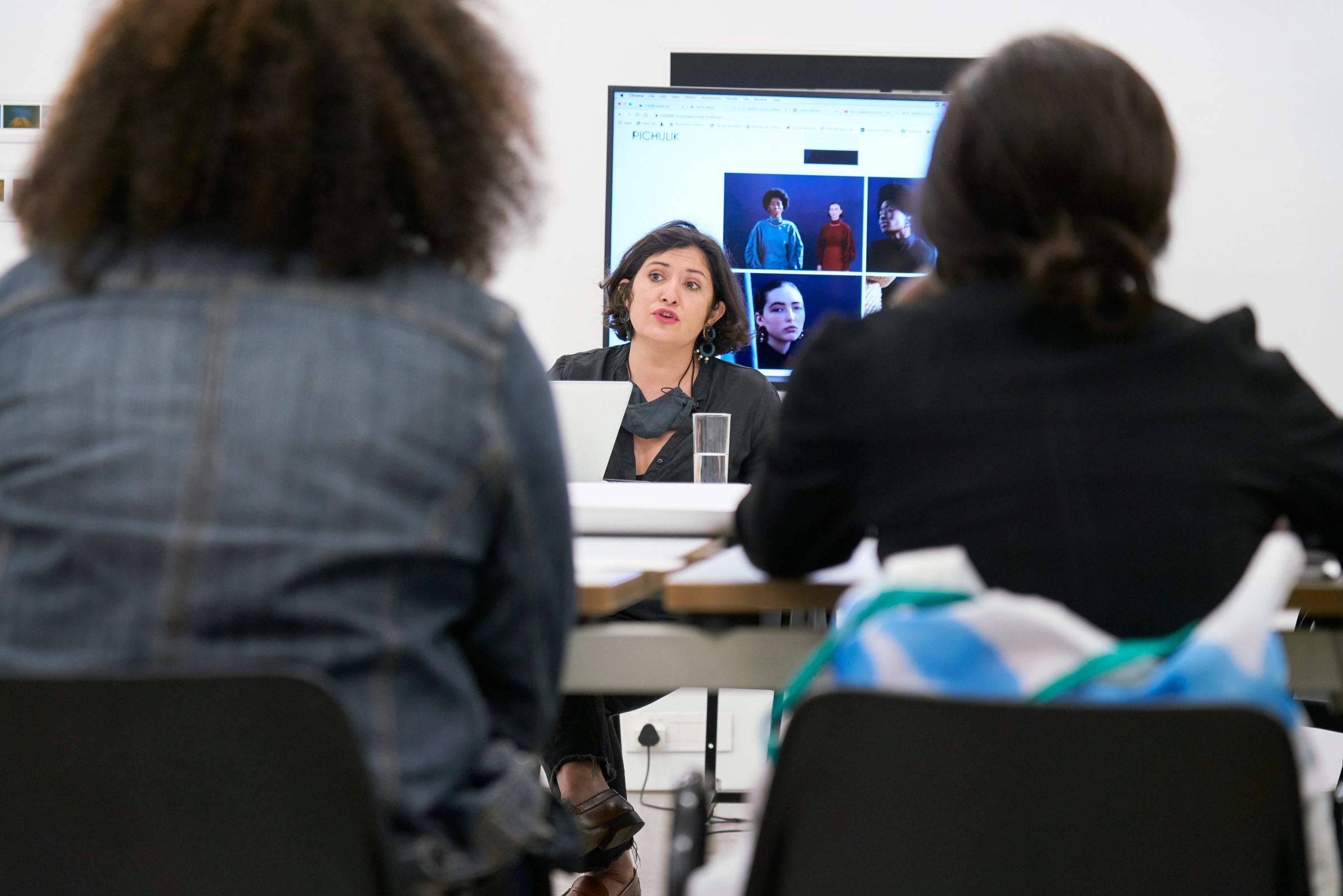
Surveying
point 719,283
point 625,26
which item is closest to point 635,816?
point 719,283

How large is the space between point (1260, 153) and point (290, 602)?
3.71m

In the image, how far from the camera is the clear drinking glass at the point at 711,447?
6.50ft

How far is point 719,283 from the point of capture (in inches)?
125

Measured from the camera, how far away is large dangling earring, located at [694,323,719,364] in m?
3.22

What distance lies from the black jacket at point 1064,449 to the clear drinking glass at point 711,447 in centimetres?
103

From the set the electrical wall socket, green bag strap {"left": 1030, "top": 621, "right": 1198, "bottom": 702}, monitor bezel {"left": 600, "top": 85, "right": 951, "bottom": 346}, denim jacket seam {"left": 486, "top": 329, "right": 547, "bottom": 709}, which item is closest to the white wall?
monitor bezel {"left": 600, "top": 85, "right": 951, "bottom": 346}

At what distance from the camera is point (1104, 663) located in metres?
0.71

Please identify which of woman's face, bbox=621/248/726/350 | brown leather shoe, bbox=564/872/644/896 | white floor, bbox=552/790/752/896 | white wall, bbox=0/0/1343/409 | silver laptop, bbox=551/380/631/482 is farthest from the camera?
white wall, bbox=0/0/1343/409

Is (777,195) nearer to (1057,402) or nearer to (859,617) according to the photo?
(1057,402)

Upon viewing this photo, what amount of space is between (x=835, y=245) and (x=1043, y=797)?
299 centimetres

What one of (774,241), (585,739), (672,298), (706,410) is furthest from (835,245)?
(585,739)

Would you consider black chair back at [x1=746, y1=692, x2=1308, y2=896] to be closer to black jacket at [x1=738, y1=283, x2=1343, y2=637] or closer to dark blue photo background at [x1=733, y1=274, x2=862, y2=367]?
black jacket at [x1=738, y1=283, x2=1343, y2=637]

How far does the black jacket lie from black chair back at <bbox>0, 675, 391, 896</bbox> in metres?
0.44

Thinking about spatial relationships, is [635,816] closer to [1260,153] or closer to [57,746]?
[57,746]
